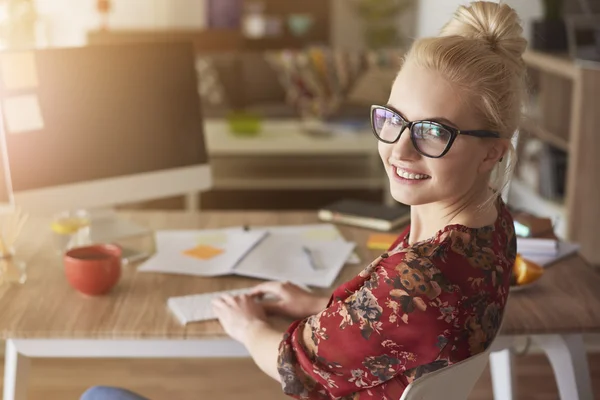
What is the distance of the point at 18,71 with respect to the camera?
179 centimetres

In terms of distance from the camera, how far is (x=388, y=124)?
1193 millimetres

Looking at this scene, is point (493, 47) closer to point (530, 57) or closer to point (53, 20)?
point (530, 57)

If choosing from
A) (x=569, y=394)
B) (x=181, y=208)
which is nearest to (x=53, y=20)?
(x=181, y=208)

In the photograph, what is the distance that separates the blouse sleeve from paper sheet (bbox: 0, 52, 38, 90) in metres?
0.99

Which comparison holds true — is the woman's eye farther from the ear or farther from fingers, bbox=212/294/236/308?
fingers, bbox=212/294/236/308

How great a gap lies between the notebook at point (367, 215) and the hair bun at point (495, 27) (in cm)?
80

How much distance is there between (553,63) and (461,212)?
2.87 metres

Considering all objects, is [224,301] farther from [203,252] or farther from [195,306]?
[203,252]

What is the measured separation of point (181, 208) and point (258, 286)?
7.08 ft

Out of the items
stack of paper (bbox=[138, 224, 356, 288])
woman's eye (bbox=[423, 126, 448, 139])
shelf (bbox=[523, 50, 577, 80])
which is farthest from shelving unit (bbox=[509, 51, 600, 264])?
woman's eye (bbox=[423, 126, 448, 139])

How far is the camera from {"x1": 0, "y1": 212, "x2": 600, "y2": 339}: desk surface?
140cm

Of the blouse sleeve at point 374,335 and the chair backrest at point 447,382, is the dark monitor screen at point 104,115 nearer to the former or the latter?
the blouse sleeve at point 374,335

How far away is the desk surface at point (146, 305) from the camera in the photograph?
4.60 feet

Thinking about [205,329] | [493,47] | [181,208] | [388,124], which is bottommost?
[181,208]
